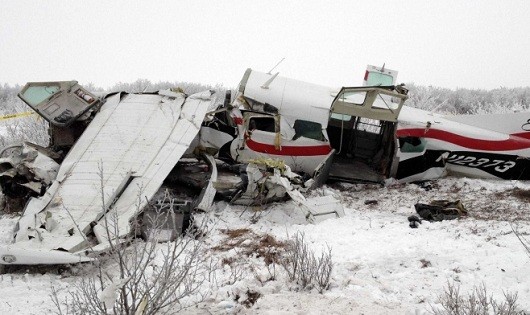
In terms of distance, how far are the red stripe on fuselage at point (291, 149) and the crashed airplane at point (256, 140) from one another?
0.02 metres

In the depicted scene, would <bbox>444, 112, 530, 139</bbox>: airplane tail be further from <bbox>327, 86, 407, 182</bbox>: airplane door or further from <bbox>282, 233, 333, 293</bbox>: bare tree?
<bbox>282, 233, 333, 293</bbox>: bare tree

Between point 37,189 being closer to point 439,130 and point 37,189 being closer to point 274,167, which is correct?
point 274,167

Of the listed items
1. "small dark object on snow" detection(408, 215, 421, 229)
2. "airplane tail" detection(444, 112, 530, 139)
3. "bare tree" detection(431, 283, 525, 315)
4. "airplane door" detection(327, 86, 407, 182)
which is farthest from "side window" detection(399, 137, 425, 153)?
"bare tree" detection(431, 283, 525, 315)

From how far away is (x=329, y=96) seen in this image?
31.1 feet

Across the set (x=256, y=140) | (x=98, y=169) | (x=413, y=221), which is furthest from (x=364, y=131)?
(x=98, y=169)

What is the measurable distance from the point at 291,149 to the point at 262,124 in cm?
78

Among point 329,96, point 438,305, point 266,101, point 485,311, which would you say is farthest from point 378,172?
point 485,311

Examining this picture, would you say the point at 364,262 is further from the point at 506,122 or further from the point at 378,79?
the point at 378,79

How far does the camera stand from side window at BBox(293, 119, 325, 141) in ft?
29.6

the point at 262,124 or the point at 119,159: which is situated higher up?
the point at 262,124

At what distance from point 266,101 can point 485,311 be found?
20.6ft

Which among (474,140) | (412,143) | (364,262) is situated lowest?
(364,262)

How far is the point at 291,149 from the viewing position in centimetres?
904

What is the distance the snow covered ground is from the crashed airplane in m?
0.61
